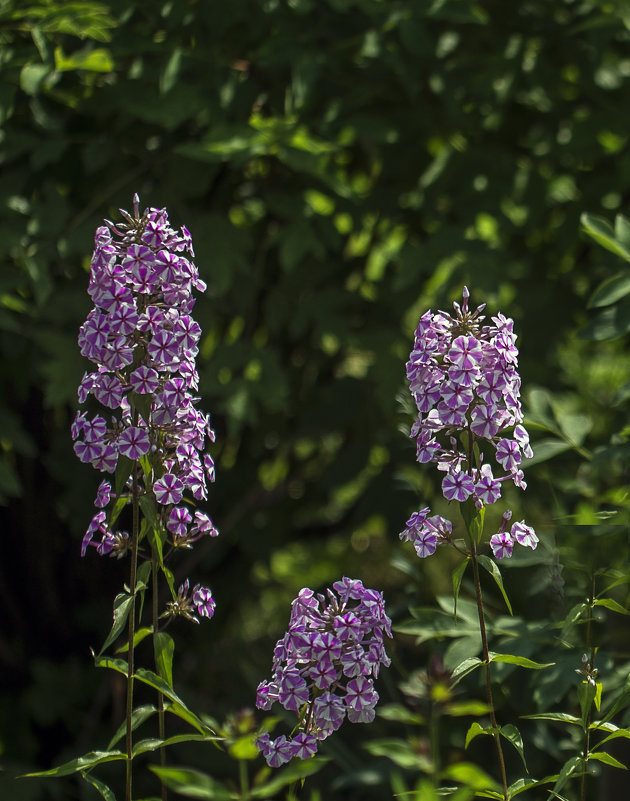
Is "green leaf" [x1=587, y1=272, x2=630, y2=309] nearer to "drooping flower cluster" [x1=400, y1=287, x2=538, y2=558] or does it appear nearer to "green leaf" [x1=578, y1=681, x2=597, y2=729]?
"drooping flower cluster" [x1=400, y1=287, x2=538, y2=558]

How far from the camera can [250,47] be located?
9.80 feet

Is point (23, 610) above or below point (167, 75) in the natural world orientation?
below

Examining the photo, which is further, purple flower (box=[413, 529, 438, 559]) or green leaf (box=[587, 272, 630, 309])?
green leaf (box=[587, 272, 630, 309])

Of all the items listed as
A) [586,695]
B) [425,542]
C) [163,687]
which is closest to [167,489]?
[163,687]

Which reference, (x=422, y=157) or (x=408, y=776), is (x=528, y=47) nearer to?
(x=422, y=157)

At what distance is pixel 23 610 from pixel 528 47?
261cm

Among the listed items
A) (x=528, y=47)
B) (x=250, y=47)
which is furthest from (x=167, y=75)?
(x=528, y=47)

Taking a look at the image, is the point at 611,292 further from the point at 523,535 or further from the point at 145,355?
the point at 145,355

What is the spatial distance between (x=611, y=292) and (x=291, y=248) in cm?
95

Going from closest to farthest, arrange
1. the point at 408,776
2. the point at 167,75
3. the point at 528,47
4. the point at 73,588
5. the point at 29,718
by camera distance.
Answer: the point at 167,75 → the point at 408,776 → the point at 528,47 → the point at 29,718 → the point at 73,588

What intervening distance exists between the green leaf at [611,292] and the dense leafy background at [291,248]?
8 centimetres

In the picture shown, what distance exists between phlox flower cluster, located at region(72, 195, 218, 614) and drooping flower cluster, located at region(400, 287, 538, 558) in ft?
1.18

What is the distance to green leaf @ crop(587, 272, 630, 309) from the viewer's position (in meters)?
2.25

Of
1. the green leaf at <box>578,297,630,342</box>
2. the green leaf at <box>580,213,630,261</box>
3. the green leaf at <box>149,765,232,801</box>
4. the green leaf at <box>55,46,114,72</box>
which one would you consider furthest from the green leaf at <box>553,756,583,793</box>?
the green leaf at <box>55,46,114,72</box>
